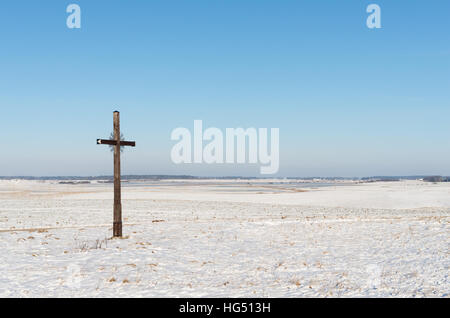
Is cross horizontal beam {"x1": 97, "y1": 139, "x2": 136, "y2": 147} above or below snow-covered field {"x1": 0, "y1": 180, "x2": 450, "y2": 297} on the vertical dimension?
above

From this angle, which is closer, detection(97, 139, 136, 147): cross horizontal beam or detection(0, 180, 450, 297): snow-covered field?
detection(0, 180, 450, 297): snow-covered field

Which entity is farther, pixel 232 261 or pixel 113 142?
pixel 113 142

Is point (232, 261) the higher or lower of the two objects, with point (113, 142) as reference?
lower

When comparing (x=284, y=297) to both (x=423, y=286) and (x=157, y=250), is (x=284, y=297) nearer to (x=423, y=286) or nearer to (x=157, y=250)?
(x=423, y=286)

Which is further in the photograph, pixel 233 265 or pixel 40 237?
pixel 40 237

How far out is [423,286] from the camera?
9.08m

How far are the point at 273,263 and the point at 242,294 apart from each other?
3.49m

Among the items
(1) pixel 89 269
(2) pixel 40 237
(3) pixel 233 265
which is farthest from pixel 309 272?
(2) pixel 40 237

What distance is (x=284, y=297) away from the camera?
853 centimetres

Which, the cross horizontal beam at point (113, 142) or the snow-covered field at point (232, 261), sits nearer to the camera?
the snow-covered field at point (232, 261)

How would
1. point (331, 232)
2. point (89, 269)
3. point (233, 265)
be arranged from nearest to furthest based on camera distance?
point (89, 269) → point (233, 265) → point (331, 232)

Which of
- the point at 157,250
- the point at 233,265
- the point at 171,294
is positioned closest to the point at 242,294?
the point at 171,294

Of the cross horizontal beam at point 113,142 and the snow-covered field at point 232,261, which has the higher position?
the cross horizontal beam at point 113,142
